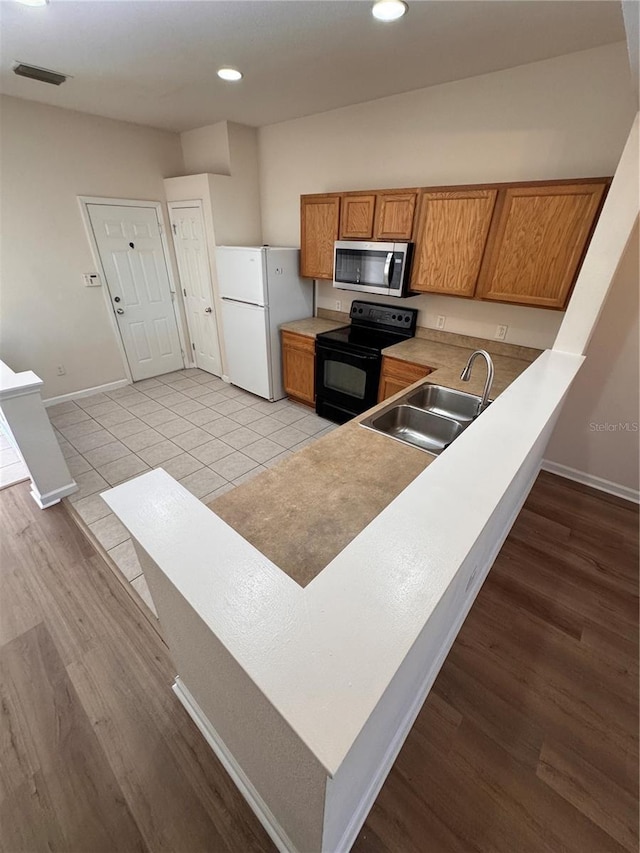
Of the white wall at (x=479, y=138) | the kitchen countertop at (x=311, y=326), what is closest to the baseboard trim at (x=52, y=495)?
the kitchen countertop at (x=311, y=326)

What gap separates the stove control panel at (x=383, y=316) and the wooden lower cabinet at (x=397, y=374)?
0.59 meters

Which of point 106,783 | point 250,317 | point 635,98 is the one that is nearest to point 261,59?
point 250,317

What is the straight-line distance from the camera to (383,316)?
10.8 feet

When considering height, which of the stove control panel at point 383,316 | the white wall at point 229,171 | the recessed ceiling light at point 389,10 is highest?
the recessed ceiling light at point 389,10

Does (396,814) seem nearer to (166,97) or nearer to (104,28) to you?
(104,28)

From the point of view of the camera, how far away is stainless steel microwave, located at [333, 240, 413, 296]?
2.68 metres

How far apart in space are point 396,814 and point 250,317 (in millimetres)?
3579

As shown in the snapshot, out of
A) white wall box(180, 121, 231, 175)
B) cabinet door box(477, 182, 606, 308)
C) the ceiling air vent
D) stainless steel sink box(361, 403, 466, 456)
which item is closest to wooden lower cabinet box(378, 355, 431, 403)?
cabinet door box(477, 182, 606, 308)

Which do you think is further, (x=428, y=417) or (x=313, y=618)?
(x=428, y=417)

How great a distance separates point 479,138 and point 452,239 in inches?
28.8

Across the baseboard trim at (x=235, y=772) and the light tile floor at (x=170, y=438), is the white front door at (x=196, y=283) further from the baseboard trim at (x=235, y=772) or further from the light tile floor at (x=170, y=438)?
the baseboard trim at (x=235, y=772)

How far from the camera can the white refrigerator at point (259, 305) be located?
3.38m

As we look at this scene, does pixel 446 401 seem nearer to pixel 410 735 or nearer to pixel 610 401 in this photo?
pixel 610 401

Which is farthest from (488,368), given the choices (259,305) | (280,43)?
(259,305)
